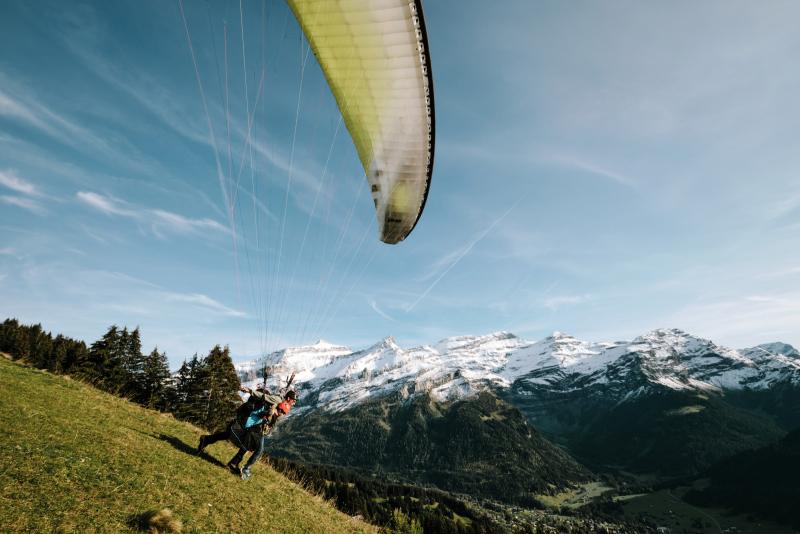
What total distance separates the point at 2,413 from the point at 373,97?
12915 mm

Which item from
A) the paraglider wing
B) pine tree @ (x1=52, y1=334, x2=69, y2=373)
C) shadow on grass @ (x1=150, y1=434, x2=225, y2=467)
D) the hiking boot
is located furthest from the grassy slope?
pine tree @ (x1=52, y1=334, x2=69, y2=373)

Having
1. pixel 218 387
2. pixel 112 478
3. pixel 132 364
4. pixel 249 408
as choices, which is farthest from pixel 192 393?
pixel 112 478

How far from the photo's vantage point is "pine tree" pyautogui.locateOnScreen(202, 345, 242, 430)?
47.5 metres

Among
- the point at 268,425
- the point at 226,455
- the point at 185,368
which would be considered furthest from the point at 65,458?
the point at 185,368

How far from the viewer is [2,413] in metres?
10.8

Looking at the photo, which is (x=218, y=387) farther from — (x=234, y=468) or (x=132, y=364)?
(x=234, y=468)

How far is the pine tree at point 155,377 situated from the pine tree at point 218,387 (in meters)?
7.67

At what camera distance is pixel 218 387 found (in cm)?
4788

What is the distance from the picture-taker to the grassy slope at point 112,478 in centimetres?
750

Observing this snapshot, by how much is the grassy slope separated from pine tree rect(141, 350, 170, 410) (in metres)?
40.8

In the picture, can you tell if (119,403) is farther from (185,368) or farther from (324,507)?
(185,368)

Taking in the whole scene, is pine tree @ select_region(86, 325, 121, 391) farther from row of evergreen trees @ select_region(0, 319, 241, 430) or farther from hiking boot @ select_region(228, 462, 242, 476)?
hiking boot @ select_region(228, 462, 242, 476)

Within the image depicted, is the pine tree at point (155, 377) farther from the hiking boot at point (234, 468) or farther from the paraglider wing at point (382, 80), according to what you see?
the paraglider wing at point (382, 80)

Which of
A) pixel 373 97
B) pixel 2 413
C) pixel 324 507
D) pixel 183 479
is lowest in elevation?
pixel 324 507
